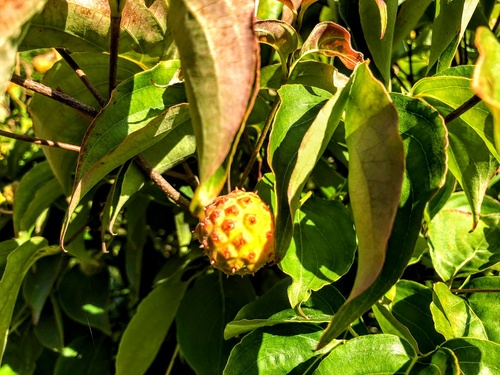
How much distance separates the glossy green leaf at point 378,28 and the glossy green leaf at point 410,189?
21 centimetres

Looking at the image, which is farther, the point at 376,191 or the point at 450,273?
the point at 450,273

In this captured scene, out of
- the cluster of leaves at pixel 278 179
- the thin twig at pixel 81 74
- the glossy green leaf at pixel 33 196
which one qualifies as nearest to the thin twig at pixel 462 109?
the cluster of leaves at pixel 278 179

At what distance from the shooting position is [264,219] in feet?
2.85

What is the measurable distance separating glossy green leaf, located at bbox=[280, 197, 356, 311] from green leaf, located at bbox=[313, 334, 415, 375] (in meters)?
0.09

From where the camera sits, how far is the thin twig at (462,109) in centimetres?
75

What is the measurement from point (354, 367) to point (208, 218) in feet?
0.94

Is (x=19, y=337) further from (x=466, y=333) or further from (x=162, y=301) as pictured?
(x=466, y=333)

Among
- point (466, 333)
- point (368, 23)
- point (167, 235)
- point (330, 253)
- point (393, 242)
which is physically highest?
point (368, 23)

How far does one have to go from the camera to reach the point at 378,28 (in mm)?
928

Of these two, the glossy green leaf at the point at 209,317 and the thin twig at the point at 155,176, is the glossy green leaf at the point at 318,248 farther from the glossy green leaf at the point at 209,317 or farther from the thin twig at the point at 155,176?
the glossy green leaf at the point at 209,317

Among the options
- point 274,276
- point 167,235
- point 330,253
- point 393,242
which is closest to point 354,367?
point 330,253

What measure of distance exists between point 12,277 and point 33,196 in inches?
11.2

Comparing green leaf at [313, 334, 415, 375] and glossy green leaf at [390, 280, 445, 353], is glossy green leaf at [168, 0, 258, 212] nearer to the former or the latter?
green leaf at [313, 334, 415, 375]

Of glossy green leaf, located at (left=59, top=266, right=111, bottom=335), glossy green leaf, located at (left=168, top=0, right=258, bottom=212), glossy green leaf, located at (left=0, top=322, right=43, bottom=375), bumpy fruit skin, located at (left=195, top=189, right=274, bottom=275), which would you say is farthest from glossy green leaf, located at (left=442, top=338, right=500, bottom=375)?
glossy green leaf, located at (left=0, top=322, right=43, bottom=375)
